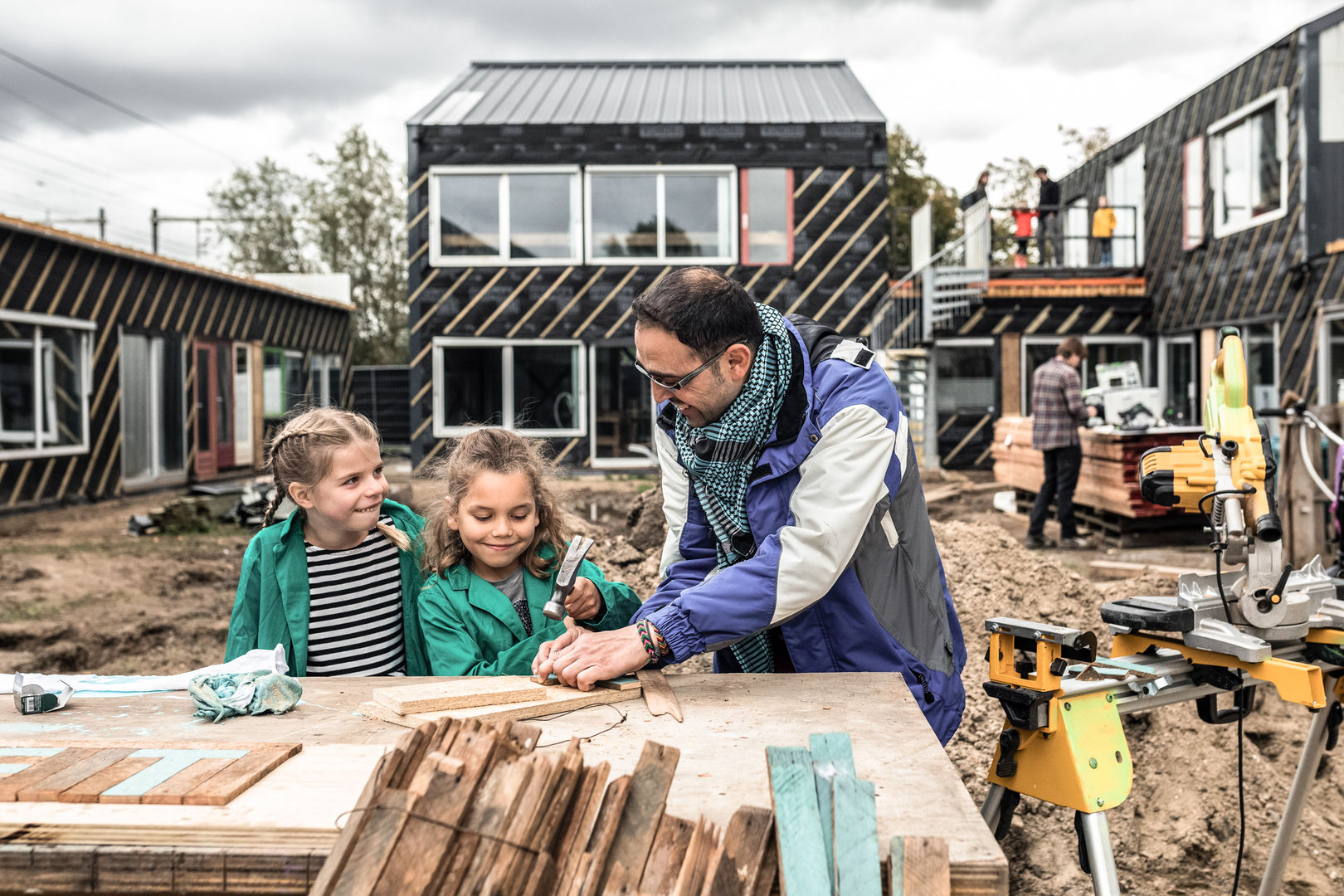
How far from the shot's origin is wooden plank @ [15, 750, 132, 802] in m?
1.55

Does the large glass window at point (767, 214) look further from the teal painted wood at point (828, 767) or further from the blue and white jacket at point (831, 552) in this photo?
the teal painted wood at point (828, 767)

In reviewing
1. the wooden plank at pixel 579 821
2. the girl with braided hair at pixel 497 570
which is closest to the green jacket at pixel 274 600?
the girl with braided hair at pixel 497 570

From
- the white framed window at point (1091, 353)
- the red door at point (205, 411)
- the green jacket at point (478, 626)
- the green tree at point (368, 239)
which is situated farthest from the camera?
the green tree at point (368, 239)

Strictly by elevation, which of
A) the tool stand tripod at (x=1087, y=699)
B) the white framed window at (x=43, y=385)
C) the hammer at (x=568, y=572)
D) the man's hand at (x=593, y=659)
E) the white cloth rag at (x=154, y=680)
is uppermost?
the white framed window at (x=43, y=385)

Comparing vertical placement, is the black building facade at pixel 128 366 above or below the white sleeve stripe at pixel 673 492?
above

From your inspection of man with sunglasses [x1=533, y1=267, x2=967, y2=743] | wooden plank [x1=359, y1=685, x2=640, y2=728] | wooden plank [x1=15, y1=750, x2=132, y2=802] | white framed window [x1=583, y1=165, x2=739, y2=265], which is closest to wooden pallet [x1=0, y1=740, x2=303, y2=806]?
wooden plank [x1=15, y1=750, x2=132, y2=802]

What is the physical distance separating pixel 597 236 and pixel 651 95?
10.5 feet

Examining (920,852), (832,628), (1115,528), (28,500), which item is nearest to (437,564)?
(832,628)

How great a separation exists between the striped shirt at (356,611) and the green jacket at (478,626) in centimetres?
28

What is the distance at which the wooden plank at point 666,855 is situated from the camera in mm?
1343

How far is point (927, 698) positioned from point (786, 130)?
15708 millimetres

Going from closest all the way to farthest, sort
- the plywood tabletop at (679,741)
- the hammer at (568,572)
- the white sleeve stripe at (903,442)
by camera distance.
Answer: the plywood tabletop at (679,741) < the white sleeve stripe at (903,442) < the hammer at (568,572)

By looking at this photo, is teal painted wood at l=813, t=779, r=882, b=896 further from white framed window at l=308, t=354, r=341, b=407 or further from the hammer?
white framed window at l=308, t=354, r=341, b=407

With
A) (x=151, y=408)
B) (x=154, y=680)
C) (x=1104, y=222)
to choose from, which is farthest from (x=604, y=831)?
(x=1104, y=222)
